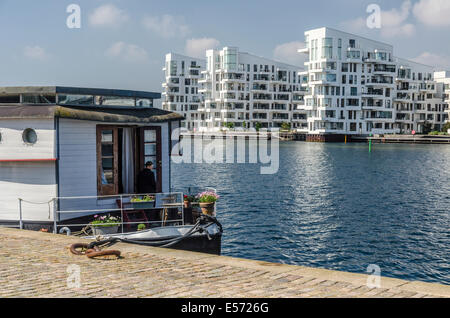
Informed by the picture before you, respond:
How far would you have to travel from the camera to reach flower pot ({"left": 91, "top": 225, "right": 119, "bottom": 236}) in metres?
14.4

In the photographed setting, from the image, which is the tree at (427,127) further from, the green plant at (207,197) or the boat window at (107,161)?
the boat window at (107,161)

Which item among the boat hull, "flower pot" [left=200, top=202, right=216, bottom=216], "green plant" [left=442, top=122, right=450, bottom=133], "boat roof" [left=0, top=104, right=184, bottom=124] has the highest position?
"green plant" [left=442, top=122, right=450, bottom=133]

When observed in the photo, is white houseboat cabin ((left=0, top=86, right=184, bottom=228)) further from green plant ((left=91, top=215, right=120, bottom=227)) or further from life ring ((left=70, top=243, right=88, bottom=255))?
life ring ((left=70, top=243, right=88, bottom=255))

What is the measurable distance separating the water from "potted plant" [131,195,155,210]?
7.64 m

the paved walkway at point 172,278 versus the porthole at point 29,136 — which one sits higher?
the porthole at point 29,136

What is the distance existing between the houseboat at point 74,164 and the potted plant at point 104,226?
0.99 ft

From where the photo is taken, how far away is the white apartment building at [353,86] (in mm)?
120938

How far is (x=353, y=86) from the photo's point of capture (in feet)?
407

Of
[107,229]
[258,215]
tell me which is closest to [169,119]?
[107,229]

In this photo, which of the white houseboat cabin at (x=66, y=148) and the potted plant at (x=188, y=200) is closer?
the white houseboat cabin at (x=66, y=148)

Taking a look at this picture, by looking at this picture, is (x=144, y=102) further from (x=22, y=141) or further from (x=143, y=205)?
(x=22, y=141)

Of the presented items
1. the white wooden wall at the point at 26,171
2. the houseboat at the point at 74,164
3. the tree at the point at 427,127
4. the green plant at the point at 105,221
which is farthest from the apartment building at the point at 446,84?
the white wooden wall at the point at 26,171

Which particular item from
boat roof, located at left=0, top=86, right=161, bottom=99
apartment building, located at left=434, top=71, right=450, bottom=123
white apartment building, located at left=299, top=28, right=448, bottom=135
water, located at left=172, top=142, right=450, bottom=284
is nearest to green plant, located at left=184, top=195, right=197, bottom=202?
boat roof, located at left=0, top=86, right=161, bottom=99

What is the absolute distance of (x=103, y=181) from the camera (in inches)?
631
